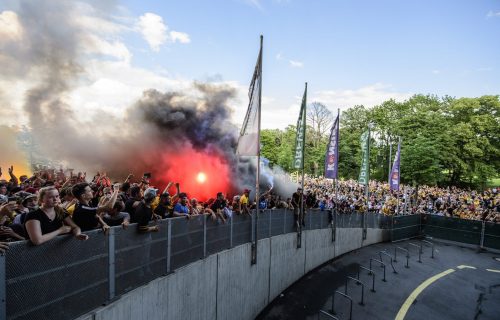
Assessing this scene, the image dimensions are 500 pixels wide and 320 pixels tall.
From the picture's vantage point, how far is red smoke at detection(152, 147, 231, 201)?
89.8 feet

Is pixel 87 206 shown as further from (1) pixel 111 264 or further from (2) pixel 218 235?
(2) pixel 218 235

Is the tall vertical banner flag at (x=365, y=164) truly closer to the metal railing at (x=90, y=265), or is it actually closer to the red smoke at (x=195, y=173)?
the red smoke at (x=195, y=173)

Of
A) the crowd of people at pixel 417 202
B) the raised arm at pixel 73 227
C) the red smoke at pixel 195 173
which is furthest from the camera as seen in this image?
the red smoke at pixel 195 173

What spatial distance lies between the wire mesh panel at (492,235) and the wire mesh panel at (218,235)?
2264cm

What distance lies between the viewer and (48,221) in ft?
13.9

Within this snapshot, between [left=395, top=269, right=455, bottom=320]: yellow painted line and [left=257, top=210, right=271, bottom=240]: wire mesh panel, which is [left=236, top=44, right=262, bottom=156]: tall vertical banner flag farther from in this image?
[left=395, top=269, right=455, bottom=320]: yellow painted line

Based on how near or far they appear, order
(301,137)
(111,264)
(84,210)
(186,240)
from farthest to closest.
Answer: (301,137) < (186,240) < (111,264) < (84,210)

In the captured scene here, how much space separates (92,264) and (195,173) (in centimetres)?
2302

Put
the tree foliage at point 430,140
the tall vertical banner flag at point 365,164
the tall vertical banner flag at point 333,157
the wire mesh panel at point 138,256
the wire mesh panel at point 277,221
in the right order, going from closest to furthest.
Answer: the wire mesh panel at point 138,256, the wire mesh panel at point 277,221, the tall vertical banner flag at point 333,157, the tall vertical banner flag at point 365,164, the tree foliage at point 430,140

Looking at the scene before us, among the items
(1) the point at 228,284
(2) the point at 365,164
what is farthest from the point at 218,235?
(2) the point at 365,164

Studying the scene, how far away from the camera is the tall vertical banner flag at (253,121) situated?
11812 millimetres

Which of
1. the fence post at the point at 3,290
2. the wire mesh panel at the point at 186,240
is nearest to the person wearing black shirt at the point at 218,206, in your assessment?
the wire mesh panel at the point at 186,240

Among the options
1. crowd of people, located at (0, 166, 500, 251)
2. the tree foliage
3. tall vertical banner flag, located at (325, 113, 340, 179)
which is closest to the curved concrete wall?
crowd of people, located at (0, 166, 500, 251)

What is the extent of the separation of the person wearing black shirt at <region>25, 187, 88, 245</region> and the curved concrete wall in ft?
4.68
